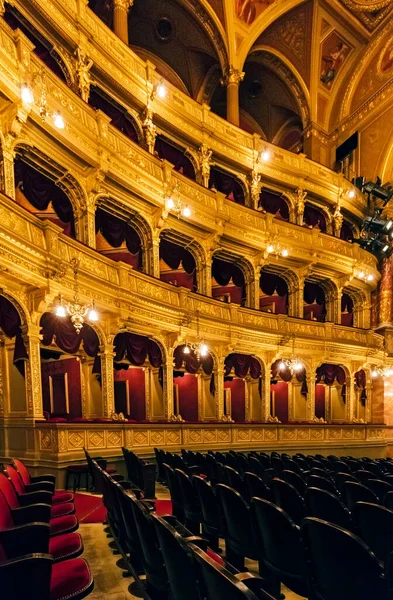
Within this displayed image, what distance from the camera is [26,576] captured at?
1946 millimetres

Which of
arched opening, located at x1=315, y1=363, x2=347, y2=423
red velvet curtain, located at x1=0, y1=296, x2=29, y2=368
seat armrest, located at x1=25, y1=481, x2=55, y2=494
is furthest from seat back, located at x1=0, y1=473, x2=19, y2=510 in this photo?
arched opening, located at x1=315, y1=363, x2=347, y2=423

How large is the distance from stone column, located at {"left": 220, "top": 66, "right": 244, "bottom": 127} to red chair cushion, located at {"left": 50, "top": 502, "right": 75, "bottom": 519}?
15.7 m

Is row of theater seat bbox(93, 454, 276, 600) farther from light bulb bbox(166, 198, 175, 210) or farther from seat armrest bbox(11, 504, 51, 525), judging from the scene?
light bulb bbox(166, 198, 175, 210)

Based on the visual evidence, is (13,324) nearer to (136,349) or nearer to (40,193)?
(40,193)

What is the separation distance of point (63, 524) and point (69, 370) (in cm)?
834

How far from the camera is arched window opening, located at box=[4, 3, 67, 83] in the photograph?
9145 millimetres

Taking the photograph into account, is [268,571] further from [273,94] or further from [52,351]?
[273,94]

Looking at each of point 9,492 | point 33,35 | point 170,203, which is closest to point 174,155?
point 170,203

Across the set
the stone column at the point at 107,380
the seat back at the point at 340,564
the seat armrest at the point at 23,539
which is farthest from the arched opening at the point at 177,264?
the seat back at the point at 340,564

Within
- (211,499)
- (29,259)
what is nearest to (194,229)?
(29,259)

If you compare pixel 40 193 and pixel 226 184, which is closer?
pixel 40 193

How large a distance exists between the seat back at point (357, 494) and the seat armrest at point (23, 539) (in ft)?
8.49

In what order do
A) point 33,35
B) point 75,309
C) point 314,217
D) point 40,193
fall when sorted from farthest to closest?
point 314,217, point 33,35, point 40,193, point 75,309

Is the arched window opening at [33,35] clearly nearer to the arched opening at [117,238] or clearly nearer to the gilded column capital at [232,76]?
the arched opening at [117,238]
